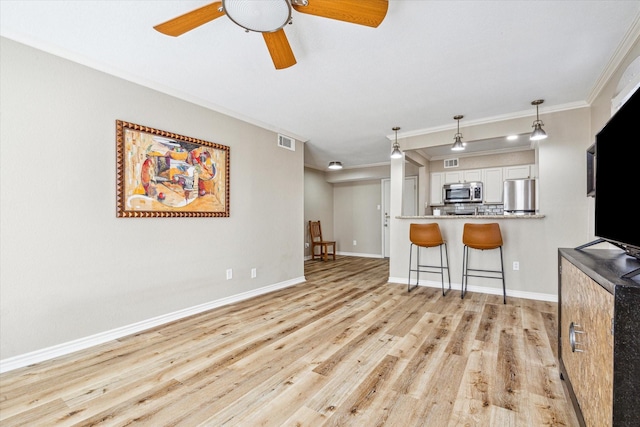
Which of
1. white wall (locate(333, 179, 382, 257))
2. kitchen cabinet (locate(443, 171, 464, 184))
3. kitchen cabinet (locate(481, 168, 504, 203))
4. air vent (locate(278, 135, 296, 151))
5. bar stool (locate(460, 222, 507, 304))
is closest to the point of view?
bar stool (locate(460, 222, 507, 304))

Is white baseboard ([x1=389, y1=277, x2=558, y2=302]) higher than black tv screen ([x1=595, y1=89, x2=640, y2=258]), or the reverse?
black tv screen ([x1=595, y1=89, x2=640, y2=258])

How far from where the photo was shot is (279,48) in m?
1.93

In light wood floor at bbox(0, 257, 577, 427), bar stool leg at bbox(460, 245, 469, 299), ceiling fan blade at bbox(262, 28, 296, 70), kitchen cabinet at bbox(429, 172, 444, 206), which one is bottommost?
light wood floor at bbox(0, 257, 577, 427)

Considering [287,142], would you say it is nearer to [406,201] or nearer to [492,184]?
[406,201]

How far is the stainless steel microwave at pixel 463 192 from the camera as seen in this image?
5.75 meters

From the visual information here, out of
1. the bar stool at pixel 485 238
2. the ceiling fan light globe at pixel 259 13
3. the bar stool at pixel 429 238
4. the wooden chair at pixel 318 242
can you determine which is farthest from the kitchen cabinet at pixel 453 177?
the ceiling fan light globe at pixel 259 13

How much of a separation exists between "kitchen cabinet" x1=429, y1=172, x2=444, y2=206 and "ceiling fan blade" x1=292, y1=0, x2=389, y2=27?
202 inches

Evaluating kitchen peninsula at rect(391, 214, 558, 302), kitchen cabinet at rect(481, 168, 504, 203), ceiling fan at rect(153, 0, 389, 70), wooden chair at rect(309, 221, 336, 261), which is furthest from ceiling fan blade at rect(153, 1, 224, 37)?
kitchen cabinet at rect(481, 168, 504, 203)

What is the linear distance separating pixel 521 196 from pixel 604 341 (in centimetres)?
379

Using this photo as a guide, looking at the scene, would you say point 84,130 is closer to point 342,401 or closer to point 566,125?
point 342,401

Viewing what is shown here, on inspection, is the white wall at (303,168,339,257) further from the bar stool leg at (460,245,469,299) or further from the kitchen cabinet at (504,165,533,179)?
the kitchen cabinet at (504,165,533,179)

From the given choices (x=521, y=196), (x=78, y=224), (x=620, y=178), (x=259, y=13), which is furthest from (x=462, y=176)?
(x=78, y=224)

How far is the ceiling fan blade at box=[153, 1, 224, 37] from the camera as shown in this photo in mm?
1601

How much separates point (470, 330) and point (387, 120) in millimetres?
2703
